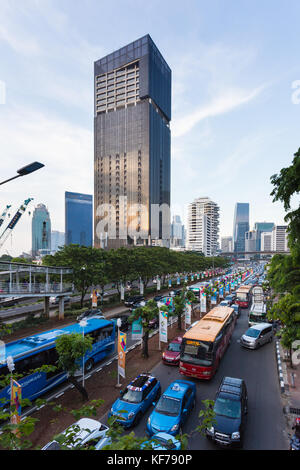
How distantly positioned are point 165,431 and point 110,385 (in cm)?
554

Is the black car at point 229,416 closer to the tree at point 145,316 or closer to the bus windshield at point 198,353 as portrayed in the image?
the bus windshield at point 198,353

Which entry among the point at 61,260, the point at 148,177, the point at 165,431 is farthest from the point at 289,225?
the point at 148,177

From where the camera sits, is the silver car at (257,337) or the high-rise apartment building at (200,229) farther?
the high-rise apartment building at (200,229)

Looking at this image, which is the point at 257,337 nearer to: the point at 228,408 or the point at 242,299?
the point at 228,408

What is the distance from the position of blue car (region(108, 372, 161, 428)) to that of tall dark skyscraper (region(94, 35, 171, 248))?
102195mm

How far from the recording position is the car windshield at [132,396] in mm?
11147

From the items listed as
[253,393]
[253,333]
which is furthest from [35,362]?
[253,333]

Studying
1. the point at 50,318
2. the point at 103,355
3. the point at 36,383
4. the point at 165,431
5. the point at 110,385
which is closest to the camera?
the point at 165,431

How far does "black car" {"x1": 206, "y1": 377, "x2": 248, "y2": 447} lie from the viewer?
9219 mm

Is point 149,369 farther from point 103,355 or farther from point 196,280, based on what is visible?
point 196,280

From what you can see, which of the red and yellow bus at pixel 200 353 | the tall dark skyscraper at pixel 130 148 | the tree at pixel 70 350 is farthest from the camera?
the tall dark skyscraper at pixel 130 148

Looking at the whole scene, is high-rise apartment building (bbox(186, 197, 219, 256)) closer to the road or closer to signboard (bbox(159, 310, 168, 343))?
the road

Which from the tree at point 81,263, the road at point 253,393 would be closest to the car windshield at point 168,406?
the road at point 253,393

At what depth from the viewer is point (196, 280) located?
7212 centimetres
